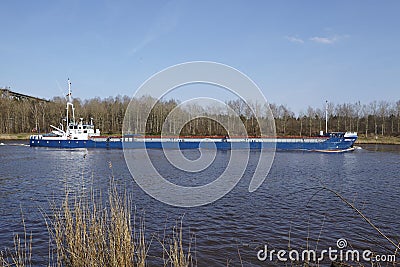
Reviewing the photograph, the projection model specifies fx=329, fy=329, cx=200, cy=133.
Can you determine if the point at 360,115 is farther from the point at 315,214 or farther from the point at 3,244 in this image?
the point at 3,244

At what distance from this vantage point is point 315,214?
43.5ft

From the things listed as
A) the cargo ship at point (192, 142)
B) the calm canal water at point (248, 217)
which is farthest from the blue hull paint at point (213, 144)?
the calm canal water at point (248, 217)

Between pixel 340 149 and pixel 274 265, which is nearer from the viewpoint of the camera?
pixel 274 265

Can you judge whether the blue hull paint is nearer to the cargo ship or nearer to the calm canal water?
the cargo ship

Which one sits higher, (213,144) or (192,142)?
(192,142)

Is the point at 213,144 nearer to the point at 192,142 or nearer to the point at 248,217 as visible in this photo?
the point at 192,142

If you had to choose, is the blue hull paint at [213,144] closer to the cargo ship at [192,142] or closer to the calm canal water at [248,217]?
the cargo ship at [192,142]

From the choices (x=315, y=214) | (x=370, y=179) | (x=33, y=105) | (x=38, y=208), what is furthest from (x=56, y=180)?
(x=33, y=105)

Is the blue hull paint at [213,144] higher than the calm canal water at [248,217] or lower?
higher

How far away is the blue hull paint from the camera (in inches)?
1996

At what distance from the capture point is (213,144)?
173ft

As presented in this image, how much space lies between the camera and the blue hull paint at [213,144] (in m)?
50.7

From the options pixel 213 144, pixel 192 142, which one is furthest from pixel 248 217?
pixel 192 142

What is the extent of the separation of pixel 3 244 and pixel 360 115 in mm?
94232
